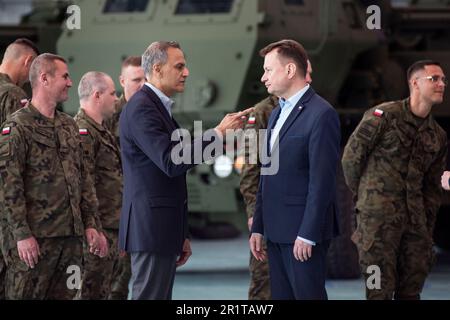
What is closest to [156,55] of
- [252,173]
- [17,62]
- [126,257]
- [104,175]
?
[17,62]

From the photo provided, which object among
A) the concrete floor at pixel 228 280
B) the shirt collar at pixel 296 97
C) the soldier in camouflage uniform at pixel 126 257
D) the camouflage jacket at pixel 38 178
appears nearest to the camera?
the shirt collar at pixel 296 97

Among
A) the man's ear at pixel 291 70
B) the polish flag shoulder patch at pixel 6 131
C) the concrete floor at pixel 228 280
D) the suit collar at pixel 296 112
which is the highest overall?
the man's ear at pixel 291 70

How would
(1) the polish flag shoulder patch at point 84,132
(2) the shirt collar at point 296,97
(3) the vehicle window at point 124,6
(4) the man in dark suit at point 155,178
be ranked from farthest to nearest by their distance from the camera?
(3) the vehicle window at point 124,6, (1) the polish flag shoulder patch at point 84,132, (2) the shirt collar at point 296,97, (4) the man in dark suit at point 155,178

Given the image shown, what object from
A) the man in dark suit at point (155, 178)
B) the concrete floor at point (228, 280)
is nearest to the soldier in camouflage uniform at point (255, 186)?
the concrete floor at point (228, 280)

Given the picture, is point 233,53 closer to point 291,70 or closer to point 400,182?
point 400,182

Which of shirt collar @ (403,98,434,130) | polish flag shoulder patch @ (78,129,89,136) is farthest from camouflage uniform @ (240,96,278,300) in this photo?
polish flag shoulder patch @ (78,129,89,136)

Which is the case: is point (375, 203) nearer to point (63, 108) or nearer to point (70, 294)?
point (70, 294)

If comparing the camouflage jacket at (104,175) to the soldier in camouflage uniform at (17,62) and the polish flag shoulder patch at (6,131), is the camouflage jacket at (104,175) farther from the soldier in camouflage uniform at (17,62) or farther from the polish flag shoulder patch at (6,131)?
the polish flag shoulder patch at (6,131)

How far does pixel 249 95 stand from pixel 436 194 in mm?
3195

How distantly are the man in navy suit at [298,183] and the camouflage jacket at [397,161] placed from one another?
4.90ft

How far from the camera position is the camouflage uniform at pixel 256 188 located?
7.66 meters

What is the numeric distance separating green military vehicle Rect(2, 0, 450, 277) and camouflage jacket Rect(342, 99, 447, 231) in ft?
9.25

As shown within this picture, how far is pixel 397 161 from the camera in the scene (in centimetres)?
717
